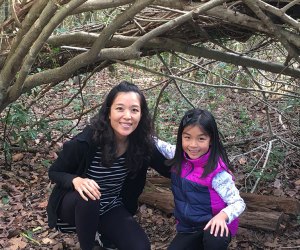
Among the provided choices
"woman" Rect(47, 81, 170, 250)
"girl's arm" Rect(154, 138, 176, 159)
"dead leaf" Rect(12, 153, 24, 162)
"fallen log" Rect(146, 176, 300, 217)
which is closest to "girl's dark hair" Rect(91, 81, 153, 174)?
"woman" Rect(47, 81, 170, 250)

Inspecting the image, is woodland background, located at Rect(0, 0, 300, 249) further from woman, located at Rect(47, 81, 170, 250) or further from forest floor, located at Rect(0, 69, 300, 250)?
woman, located at Rect(47, 81, 170, 250)

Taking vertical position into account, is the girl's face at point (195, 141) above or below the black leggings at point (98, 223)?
above

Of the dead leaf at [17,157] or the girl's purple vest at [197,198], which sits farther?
the dead leaf at [17,157]

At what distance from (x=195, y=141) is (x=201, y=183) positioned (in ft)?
0.74

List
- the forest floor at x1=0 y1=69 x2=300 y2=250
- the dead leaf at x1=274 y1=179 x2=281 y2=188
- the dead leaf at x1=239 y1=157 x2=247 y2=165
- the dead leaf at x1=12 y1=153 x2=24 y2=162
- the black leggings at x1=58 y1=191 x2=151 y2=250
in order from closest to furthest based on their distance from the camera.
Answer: the black leggings at x1=58 y1=191 x2=151 y2=250, the forest floor at x1=0 y1=69 x2=300 y2=250, the dead leaf at x1=274 y1=179 x2=281 y2=188, the dead leaf at x1=239 y1=157 x2=247 y2=165, the dead leaf at x1=12 y1=153 x2=24 y2=162

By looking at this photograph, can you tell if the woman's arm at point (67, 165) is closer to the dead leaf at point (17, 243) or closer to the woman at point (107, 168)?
the woman at point (107, 168)

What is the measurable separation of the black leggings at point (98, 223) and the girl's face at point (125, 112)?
0.43m

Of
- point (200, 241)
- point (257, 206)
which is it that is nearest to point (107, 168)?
point (200, 241)

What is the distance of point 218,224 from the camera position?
7.29 ft

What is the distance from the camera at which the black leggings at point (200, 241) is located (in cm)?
225

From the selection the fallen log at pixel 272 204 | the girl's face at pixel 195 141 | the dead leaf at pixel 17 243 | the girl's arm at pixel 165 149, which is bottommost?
the dead leaf at pixel 17 243

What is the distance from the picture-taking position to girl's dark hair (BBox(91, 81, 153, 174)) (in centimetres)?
247

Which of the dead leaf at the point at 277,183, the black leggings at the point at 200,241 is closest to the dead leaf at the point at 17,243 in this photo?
the black leggings at the point at 200,241

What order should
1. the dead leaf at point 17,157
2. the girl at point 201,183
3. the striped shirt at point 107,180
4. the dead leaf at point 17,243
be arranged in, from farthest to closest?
the dead leaf at point 17,157
the dead leaf at point 17,243
the striped shirt at point 107,180
the girl at point 201,183
